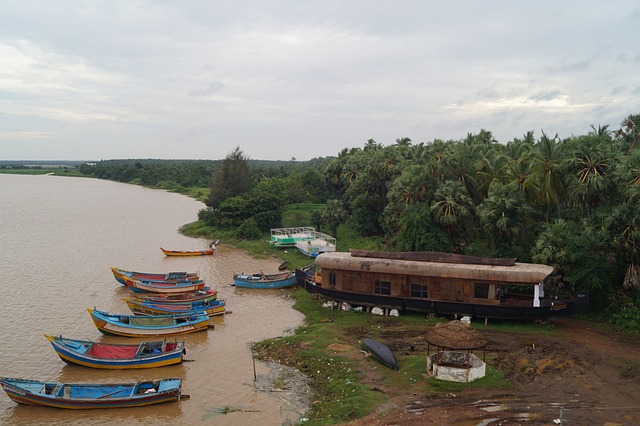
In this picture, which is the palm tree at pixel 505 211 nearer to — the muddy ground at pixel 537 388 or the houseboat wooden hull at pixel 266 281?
the muddy ground at pixel 537 388

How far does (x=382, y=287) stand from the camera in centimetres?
3131

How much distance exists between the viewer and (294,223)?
68500 mm

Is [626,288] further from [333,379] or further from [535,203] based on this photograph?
[333,379]

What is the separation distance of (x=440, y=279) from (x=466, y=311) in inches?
91.1

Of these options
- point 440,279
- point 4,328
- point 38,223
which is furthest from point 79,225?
point 440,279

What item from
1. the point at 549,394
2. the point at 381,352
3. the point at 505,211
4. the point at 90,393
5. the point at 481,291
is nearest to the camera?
the point at 549,394

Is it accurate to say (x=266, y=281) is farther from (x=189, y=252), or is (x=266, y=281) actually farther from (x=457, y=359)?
(x=457, y=359)

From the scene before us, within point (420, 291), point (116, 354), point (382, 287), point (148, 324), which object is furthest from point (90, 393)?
point (420, 291)

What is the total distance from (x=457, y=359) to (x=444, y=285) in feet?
25.4

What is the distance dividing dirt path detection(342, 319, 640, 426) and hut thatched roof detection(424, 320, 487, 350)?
5.93 feet

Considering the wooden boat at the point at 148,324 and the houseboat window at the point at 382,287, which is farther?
the houseboat window at the point at 382,287

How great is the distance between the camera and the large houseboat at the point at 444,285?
2791 centimetres

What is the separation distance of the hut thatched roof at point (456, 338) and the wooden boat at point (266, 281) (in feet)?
66.2

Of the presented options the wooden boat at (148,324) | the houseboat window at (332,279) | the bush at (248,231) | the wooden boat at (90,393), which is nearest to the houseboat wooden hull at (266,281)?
the houseboat window at (332,279)
